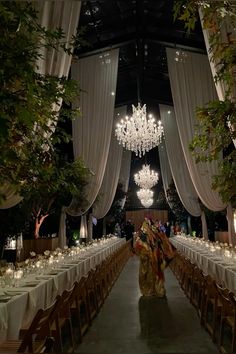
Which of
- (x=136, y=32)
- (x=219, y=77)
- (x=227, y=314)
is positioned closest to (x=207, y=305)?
(x=227, y=314)

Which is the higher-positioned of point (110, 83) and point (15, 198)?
point (110, 83)

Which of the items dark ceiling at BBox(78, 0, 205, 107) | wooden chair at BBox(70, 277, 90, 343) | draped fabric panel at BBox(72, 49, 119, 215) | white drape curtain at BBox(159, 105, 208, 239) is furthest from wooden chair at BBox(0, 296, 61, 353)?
white drape curtain at BBox(159, 105, 208, 239)

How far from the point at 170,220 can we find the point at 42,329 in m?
20.8

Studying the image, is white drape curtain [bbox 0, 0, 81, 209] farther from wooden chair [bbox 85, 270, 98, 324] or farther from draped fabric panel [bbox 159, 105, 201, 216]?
draped fabric panel [bbox 159, 105, 201, 216]

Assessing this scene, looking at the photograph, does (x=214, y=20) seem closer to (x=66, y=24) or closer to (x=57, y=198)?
(x=66, y=24)

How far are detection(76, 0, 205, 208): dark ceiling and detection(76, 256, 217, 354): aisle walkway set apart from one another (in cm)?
571

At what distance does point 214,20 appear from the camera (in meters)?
3.05

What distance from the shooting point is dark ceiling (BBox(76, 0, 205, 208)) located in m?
8.65

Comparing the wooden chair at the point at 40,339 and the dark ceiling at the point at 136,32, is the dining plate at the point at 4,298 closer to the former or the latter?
the wooden chair at the point at 40,339

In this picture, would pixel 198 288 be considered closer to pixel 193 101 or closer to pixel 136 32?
pixel 193 101

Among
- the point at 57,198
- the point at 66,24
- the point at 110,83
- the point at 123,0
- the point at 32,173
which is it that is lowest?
the point at 32,173

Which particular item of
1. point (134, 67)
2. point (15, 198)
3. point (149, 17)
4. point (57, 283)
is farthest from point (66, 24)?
point (134, 67)

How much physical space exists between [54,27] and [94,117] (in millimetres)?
4115

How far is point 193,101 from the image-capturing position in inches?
319
